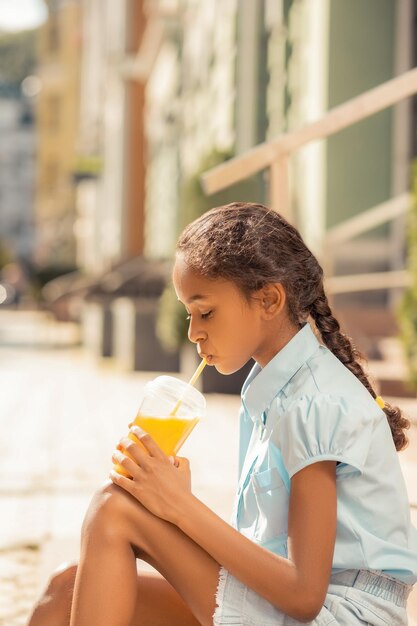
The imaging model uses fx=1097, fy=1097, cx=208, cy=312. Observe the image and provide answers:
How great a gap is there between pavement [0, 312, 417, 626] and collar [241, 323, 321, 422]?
0.82 meters

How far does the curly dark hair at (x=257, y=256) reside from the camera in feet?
6.53

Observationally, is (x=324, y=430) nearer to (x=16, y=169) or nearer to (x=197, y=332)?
(x=197, y=332)

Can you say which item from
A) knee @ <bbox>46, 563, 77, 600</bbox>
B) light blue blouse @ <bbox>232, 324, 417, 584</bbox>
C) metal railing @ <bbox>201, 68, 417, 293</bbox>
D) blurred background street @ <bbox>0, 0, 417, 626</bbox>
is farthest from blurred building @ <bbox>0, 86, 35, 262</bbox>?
light blue blouse @ <bbox>232, 324, 417, 584</bbox>

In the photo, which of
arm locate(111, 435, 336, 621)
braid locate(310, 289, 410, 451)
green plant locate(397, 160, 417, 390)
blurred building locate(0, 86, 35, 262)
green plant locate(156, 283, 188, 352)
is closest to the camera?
arm locate(111, 435, 336, 621)

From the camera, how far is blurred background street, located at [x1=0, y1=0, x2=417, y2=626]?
5154 mm

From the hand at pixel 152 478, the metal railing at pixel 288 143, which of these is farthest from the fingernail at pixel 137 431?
the metal railing at pixel 288 143

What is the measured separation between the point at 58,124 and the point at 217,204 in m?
55.4

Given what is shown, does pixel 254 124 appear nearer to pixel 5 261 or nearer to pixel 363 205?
pixel 363 205

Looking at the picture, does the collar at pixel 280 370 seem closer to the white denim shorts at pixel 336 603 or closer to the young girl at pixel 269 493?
the young girl at pixel 269 493

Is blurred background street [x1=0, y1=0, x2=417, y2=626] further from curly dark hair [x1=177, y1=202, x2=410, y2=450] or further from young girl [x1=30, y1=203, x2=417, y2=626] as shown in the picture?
curly dark hair [x1=177, y1=202, x2=410, y2=450]

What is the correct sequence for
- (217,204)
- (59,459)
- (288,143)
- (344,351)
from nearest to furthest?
(344,351), (288,143), (59,459), (217,204)

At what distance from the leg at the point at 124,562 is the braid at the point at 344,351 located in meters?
0.47

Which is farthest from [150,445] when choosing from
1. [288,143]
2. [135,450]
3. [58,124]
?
[58,124]

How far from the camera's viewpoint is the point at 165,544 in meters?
1.94
